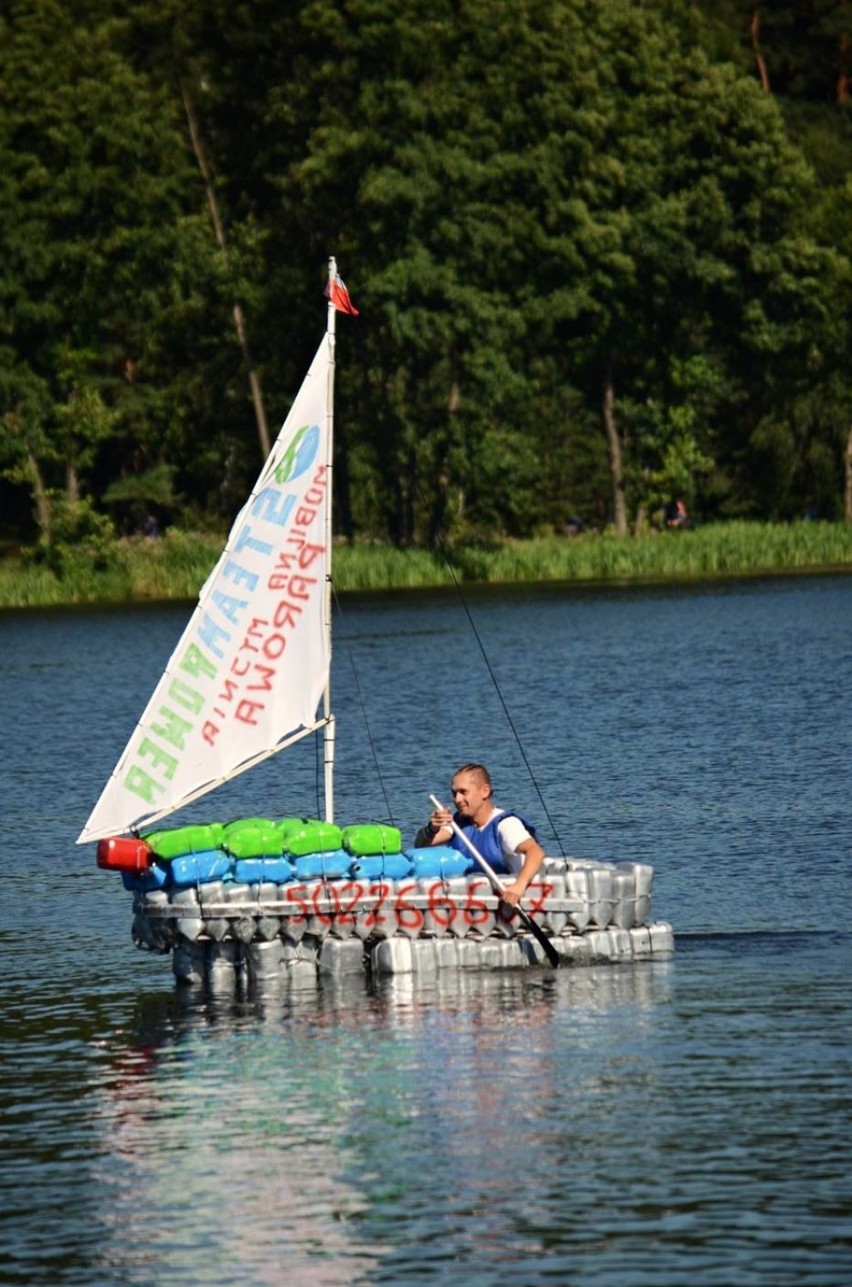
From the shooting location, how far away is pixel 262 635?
20734mm

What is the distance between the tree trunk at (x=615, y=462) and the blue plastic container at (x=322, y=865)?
7751 centimetres

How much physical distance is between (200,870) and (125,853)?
590mm

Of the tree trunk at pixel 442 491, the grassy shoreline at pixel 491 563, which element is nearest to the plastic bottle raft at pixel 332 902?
the grassy shoreline at pixel 491 563

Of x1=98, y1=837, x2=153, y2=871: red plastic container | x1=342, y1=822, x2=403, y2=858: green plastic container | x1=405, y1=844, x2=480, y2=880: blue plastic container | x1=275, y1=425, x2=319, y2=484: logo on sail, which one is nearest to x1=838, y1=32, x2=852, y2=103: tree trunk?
x1=275, y1=425, x2=319, y2=484: logo on sail

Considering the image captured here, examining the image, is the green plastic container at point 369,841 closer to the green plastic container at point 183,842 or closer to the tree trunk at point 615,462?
the green plastic container at point 183,842

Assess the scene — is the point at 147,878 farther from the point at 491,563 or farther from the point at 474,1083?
the point at 491,563

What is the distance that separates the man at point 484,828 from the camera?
1978cm

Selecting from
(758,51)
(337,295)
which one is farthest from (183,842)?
(758,51)

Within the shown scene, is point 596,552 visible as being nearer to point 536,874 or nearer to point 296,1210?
point 536,874

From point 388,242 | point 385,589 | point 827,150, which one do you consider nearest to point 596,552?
point 385,589

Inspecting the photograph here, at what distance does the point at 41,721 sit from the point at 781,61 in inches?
3056

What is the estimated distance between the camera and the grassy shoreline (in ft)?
270

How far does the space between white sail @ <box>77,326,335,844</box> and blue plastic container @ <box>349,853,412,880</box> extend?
144cm

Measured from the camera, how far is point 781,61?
11338 cm
